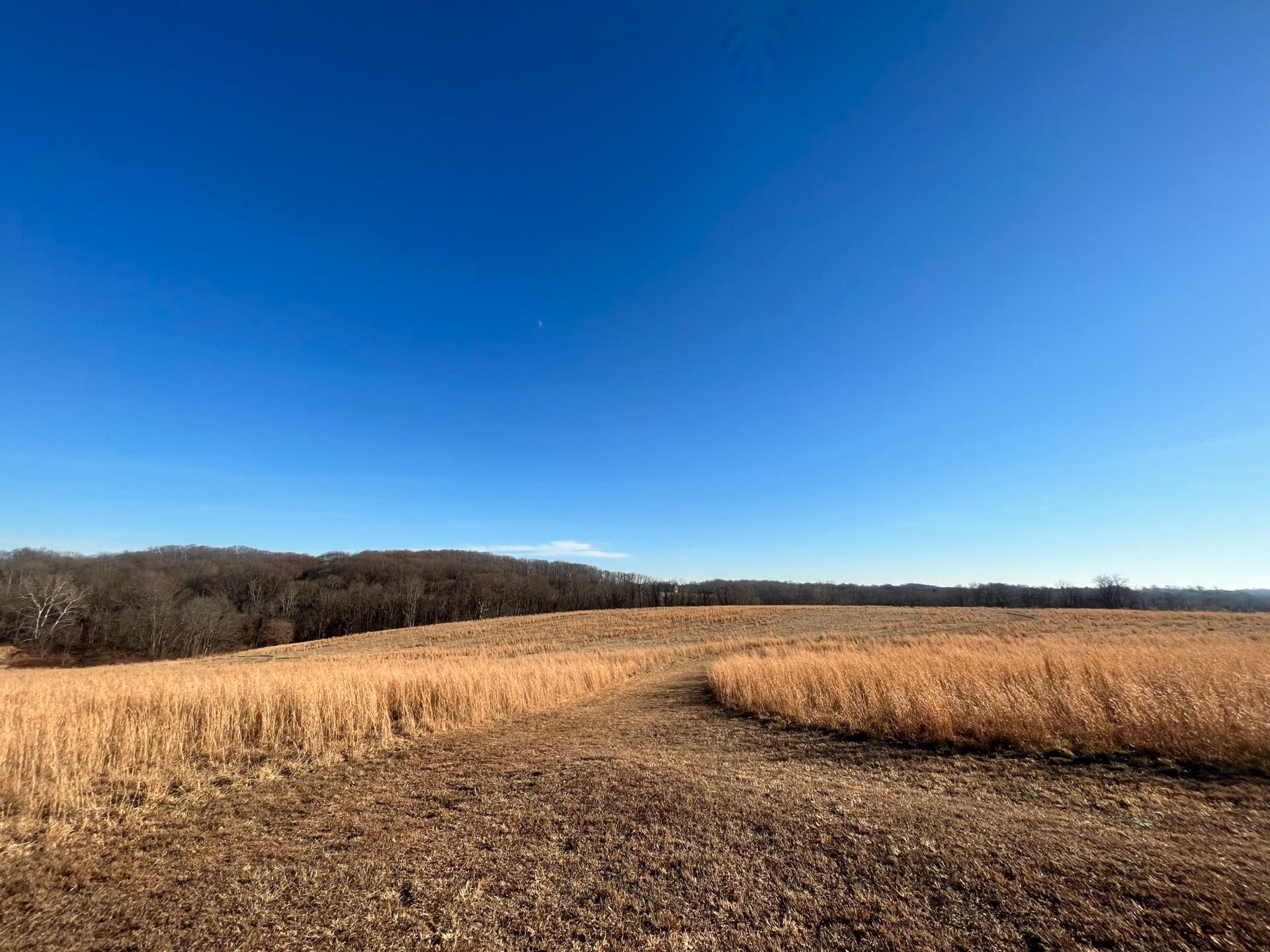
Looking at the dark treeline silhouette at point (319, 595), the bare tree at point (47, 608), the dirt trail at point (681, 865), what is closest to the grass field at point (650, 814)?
the dirt trail at point (681, 865)

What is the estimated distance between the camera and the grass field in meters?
2.81

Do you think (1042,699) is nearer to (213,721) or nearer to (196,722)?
(213,721)

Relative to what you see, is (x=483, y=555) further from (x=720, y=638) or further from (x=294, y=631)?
(x=720, y=638)

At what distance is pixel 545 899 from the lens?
3.12 metres

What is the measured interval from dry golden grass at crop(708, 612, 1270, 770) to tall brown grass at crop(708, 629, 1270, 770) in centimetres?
2

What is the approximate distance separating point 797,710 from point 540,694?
18.9ft

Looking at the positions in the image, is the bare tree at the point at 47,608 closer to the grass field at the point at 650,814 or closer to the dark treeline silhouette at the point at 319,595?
the dark treeline silhouette at the point at 319,595

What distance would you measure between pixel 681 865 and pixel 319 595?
86746 mm

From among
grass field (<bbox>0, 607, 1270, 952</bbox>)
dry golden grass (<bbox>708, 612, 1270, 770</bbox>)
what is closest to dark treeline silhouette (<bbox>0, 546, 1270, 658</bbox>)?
dry golden grass (<bbox>708, 612, 1270, 770</bbox>)

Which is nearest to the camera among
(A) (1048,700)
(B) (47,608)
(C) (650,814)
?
(C) (650,814)

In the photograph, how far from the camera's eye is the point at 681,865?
3.40m

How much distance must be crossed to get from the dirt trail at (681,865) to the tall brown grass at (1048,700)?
78cm

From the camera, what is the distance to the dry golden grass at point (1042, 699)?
5375 mm

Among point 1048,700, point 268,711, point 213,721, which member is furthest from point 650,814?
point 213,721
